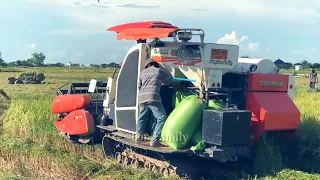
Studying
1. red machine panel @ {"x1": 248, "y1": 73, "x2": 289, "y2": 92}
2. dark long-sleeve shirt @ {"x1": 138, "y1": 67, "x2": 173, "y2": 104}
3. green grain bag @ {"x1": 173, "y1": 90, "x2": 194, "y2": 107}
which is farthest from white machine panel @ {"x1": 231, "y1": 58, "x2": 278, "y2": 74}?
dark long-sleeve shirt @ {"x1": 138, "y1": 67, "x2": 173, "y2": 104}

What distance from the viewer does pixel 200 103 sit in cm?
757

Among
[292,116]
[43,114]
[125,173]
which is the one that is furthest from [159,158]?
[43,114]

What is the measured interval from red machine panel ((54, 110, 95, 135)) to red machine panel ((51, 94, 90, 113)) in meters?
0.23

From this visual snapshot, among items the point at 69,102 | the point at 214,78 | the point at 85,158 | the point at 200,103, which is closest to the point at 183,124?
the point at 200,103

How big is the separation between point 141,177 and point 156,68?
175 cm

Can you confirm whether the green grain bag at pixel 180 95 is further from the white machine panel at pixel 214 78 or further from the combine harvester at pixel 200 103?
the white machine panel at pixel 214 78

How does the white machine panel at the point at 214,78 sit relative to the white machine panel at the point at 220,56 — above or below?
below

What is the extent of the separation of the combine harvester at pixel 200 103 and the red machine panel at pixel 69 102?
1.13m

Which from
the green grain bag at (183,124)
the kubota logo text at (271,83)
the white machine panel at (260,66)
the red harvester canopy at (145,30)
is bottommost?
the green grain bag at (183,124)

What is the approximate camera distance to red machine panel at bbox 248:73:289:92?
8.02 meters

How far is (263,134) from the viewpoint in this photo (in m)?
7.81

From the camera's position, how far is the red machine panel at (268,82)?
8.02 m

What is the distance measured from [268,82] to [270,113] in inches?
27.3

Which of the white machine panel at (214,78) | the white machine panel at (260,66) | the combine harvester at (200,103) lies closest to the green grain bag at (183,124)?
the combine harvester at (200,103)
